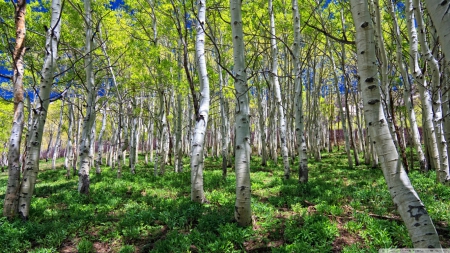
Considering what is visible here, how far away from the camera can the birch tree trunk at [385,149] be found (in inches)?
75.6

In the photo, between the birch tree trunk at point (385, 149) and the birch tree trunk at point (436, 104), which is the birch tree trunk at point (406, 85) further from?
the birch tree trunk at point (385, 149)

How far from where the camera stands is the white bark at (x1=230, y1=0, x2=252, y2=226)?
4066mm

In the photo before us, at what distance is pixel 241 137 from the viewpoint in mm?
4137

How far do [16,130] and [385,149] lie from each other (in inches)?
247

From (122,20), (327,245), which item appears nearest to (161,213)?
(327,245)

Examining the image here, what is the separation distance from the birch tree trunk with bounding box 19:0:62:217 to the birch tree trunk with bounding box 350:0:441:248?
17.5 feet

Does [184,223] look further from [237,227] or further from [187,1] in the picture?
[187,1]

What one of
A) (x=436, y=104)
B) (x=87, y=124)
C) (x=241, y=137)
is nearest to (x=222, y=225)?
(x=241, y=137)

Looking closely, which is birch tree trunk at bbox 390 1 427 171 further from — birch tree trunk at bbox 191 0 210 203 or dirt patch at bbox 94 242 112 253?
dirt patch at bbox 94 242 112 253

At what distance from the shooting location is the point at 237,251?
11.7ft

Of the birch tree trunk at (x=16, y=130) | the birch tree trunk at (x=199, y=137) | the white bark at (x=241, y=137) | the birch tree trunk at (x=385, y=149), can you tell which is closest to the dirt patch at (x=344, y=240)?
the white bark at (x=241, y=137)

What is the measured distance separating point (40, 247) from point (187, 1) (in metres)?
9.16

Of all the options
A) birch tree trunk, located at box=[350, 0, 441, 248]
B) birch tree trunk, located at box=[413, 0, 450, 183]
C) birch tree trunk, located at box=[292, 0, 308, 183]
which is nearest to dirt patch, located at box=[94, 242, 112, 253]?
birch tree trunk, located at box=[350, 0, 441, 248]

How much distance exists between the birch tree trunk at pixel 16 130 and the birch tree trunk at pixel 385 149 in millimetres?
6024
